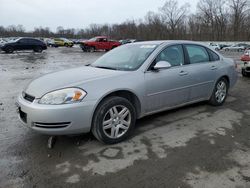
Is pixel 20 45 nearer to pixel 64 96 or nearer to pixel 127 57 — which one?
pixel 127 57

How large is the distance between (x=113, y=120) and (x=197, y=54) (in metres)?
2.48

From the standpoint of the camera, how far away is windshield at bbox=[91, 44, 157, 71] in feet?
13.6

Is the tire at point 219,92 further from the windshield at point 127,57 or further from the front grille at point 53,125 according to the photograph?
the front grille at point 53,125

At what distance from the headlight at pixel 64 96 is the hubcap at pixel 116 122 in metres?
0.50

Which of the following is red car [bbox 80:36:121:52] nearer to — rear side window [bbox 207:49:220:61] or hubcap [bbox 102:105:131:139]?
rear side window [bbox 207:49:220:61]

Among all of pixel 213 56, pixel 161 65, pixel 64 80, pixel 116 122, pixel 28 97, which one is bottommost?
pixel 116 122

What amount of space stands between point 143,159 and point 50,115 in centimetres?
132


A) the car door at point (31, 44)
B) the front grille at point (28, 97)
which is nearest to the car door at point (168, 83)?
the front grille at point (28, 97)

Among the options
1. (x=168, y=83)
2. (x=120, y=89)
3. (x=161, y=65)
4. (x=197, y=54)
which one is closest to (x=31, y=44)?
(x=197, y=54)

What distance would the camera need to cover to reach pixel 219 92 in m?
5.52

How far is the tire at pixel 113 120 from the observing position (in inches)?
135

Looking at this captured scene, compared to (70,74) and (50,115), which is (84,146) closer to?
(50,115)

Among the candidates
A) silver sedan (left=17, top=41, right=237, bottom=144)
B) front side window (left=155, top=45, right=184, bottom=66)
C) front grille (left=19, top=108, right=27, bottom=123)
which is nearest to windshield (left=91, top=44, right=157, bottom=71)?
silver sedan (left=17, top=41, right=237, bottom=144)

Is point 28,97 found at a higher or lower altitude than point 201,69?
lower
